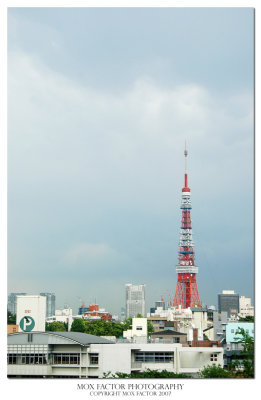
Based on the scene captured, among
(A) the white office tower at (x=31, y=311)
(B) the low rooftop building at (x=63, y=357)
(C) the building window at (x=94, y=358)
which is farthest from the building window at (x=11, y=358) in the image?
(A) the white office tower at (x=31, y=311)

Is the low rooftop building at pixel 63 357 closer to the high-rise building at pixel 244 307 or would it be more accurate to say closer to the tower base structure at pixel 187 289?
the tower base structure at pixel 187 289

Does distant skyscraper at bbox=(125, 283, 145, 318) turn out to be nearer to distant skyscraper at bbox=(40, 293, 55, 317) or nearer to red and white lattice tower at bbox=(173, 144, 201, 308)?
distant skyscraper at bbox=(40, 293, 55, 317)

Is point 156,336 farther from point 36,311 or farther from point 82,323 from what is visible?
point 82,323

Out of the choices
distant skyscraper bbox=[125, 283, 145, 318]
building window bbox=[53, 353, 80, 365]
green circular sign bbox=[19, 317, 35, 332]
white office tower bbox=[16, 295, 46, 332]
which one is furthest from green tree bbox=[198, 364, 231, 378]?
distant skyscraper bbox=[125, 283, 145, 318]

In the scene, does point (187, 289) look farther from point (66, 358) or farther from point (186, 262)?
point (66, 358)

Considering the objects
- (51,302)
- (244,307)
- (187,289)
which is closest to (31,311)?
(187,289)
